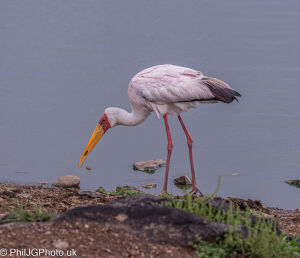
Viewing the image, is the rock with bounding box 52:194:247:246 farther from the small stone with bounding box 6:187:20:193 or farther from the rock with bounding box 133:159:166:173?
the rock with bounding box 133:159:166:173

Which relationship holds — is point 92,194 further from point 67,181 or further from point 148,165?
point 148,165

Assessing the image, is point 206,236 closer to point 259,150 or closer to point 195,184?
point 195,184

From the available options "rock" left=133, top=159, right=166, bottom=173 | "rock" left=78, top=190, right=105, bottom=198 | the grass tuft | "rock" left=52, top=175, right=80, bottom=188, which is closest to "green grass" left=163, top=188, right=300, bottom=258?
the grass tuft

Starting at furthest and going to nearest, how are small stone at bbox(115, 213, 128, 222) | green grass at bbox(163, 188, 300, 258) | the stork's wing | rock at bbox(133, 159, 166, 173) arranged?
rock at bbox(133, 159, 166, 173), the stork's wing, small stone at bbox(115, 213, 128, 222), green grass at bbox(163, 188, 300, 258)

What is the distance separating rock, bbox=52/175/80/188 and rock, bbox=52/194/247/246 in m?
3.26

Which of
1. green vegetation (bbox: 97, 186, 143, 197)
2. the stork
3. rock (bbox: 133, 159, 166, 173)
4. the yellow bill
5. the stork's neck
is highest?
the stork

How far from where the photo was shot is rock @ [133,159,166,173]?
8.70 m

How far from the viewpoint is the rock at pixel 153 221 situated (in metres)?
4.68

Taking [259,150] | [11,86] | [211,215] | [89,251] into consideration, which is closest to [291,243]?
[211,215]

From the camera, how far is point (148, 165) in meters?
8.73

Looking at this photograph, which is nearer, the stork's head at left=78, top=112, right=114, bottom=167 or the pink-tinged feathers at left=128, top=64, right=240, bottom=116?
the pink-tinged feathers at left=128, top=64, right=240, bottom=116

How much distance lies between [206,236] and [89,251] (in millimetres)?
792

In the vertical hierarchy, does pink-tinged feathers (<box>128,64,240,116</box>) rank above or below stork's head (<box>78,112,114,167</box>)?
above

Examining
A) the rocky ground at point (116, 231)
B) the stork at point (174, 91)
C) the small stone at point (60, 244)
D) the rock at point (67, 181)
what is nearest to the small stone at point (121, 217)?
the rocky ground at point (116, 231)
